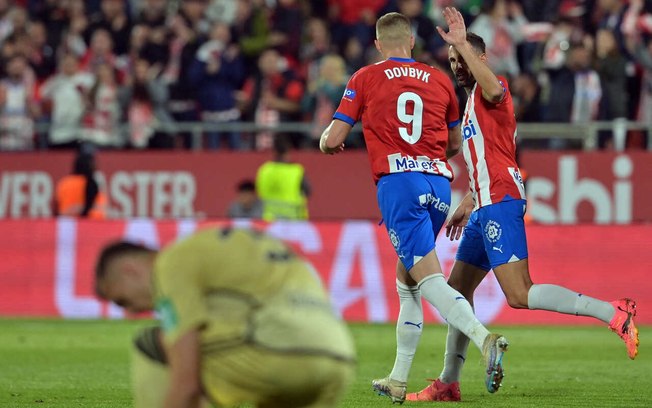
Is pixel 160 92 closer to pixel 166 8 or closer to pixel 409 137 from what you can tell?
pixel 166 8

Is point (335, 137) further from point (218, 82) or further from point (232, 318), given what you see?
point (218, 82)

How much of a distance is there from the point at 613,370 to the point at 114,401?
4.51 m

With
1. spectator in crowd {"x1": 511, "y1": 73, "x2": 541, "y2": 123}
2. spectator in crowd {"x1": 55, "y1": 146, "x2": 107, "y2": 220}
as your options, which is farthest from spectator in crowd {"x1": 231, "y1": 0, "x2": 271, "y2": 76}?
spectator in crowd {"x1": 511, "y1": 73, "x2": 541, "y2": 123}

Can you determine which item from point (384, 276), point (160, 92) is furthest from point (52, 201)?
point (384, 276)

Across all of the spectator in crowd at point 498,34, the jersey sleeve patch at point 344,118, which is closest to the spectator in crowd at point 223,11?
the spectator in crowd at point 498,34

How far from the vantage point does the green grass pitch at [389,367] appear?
29.2ft

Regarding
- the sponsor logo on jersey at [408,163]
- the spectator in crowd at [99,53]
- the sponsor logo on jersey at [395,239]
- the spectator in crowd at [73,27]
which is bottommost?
the sponsor logo on jersey at [395,239]

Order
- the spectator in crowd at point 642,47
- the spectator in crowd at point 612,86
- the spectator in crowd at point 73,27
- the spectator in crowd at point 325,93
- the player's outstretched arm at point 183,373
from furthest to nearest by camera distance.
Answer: the spectator in crowd at point 73,27 → the spectator in crowd at point 325,93 → the spectator in crowd at point 642,47 → the spectator in crowd at point 612,86 → the player's outstretched arm at point 183,373

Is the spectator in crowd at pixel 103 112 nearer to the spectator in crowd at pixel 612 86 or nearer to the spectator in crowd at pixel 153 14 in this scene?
the spectator in crowd at pixel 153 14

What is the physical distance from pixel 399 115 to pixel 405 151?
25cm

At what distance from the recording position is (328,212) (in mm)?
19750

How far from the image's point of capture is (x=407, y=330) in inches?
339

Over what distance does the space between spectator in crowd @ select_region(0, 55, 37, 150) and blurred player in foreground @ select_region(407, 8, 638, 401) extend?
12584 mm

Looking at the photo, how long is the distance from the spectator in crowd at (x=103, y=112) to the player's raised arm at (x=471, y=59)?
11990 millimetres
